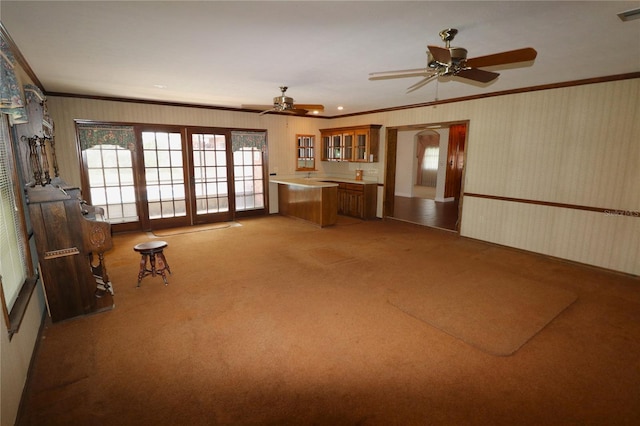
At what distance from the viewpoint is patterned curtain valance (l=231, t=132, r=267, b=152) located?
709cm

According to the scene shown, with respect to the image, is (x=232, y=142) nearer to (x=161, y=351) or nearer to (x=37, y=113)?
(x=37, y=113)

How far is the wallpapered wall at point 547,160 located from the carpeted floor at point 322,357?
2.07 ft

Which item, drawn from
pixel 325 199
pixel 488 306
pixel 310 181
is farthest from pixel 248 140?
pixel 488 306

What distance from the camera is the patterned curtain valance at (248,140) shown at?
709 cm

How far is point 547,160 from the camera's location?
468 cm

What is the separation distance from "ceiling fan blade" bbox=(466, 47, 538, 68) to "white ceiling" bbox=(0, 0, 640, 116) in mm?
278

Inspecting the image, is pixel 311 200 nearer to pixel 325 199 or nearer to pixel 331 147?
pixel 325 199

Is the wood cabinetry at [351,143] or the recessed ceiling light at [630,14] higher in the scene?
the recessed ceiling light at [630,14]

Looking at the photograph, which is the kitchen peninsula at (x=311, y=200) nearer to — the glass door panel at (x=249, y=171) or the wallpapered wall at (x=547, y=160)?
the glass door panel at (x=249, y=171)

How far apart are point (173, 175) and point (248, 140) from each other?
1.82 meters

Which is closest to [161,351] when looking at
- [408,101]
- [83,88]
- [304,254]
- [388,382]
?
[388,382]

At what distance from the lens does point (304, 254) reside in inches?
191

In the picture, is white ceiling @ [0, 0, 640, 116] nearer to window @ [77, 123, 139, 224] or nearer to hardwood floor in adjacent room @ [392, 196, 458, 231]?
window @ [77, 123, 139, 224]

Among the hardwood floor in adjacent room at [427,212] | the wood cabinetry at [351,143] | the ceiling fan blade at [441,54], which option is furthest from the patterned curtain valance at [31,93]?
the hardwood floor in adjacent room at [427,212]
